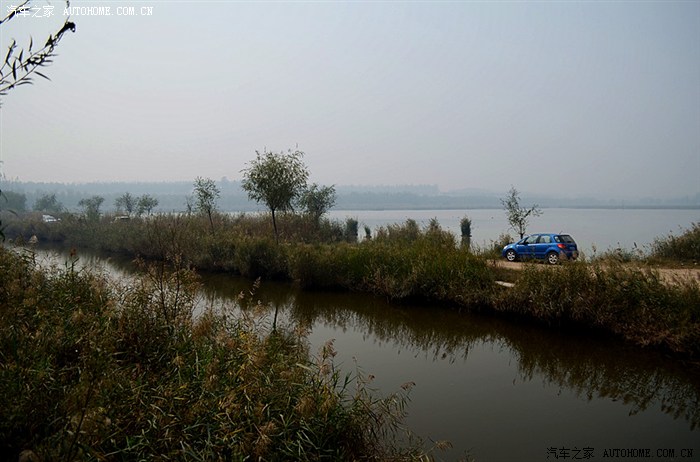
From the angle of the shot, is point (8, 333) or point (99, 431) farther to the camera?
point (8, 333)

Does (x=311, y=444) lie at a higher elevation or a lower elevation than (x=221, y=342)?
lower

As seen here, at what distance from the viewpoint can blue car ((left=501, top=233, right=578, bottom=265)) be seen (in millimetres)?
17906

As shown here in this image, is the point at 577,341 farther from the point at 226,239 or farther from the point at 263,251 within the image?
the point at 226,239

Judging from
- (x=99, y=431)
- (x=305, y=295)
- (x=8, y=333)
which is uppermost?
(x=8, y=333)

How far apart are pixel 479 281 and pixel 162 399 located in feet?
35.7

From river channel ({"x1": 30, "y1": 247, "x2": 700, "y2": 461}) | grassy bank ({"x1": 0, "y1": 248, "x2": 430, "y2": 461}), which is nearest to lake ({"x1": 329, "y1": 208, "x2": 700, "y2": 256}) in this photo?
river channel ({"x1": 30, "y1": 247, "x2": 700, "y2": 461})

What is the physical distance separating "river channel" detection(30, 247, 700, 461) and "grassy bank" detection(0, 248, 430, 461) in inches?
53.7

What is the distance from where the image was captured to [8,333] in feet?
19.3

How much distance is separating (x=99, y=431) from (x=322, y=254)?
13.7 m

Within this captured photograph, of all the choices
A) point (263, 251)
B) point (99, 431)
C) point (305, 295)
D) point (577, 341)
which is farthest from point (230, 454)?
point (263, 251)

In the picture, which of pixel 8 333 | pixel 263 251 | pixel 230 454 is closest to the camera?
pixel 230 454

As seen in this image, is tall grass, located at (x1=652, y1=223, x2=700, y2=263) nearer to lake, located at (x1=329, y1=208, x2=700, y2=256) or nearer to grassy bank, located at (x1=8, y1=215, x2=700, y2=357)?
grassy bank, located at (x1=8, y1=215, x2=700, y2=357)

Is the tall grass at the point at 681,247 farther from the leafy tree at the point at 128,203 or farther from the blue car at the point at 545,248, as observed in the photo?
the leafy tree at the point at 128,203

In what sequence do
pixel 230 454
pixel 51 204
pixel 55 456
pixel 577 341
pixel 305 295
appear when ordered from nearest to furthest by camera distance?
pixel 55 456 < pixel 230 454 < pixel 577 341 < pixel 305 295 < pixel 51 204
